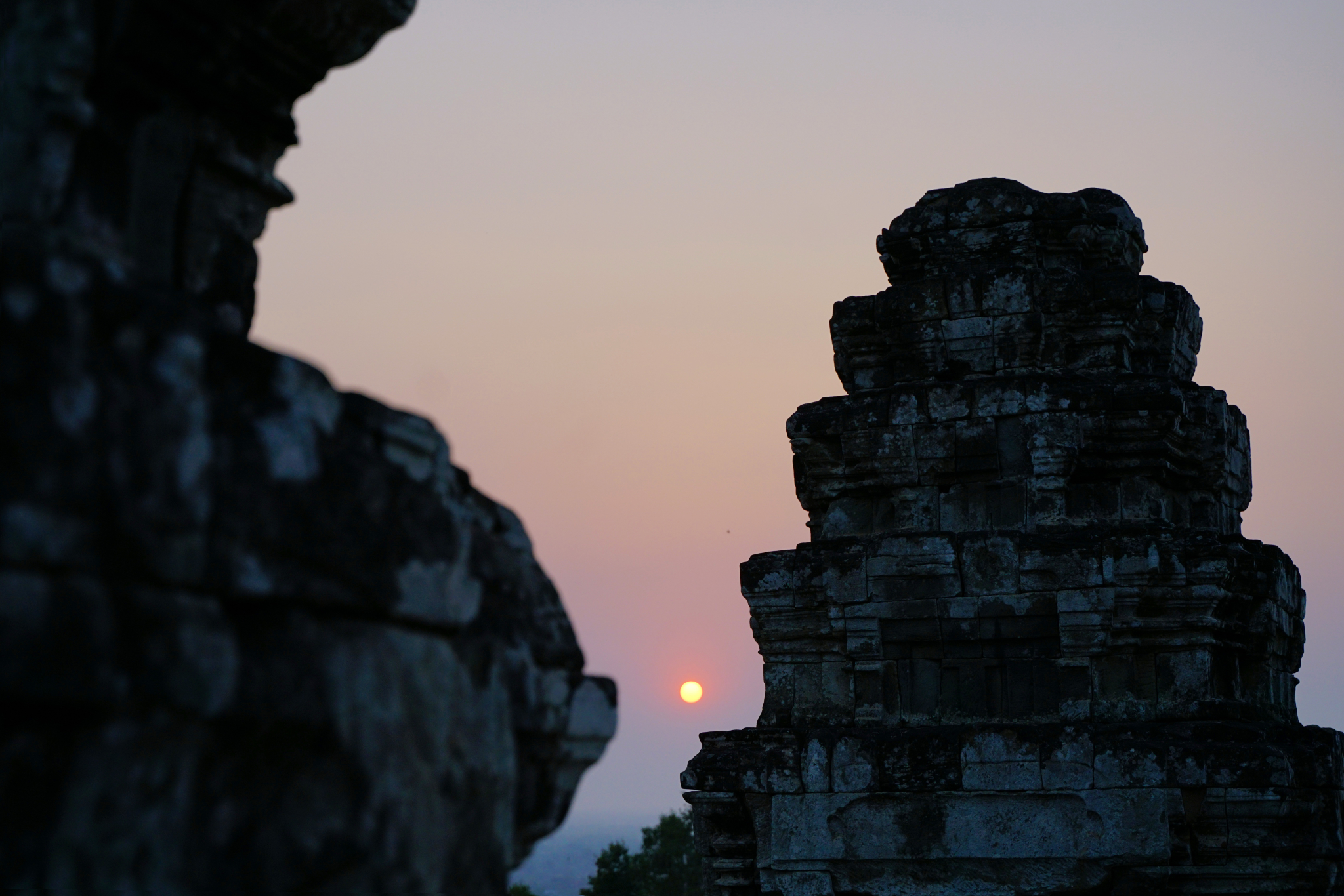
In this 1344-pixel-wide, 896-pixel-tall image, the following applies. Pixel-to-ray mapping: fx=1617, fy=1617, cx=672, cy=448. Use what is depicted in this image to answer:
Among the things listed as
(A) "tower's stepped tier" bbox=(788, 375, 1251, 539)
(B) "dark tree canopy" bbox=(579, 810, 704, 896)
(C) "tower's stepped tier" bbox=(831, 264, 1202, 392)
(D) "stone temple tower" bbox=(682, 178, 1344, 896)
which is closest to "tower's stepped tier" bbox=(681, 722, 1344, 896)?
(D) "stone temple tower" bbox=(682, 178, 1344, 896)

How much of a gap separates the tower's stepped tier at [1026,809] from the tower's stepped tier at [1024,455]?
1787mm

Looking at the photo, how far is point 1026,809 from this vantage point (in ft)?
35.9

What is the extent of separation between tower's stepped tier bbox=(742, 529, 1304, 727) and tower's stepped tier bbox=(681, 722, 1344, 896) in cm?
45

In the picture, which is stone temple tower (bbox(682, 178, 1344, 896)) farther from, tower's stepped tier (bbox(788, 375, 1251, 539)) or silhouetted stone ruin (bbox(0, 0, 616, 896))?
silhouetted stone ruin (bbox(0, 0, 616, 896))

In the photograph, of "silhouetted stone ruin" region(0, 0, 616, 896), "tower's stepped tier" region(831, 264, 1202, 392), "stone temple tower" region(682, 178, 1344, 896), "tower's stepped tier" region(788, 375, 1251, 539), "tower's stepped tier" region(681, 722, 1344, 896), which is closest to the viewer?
"silhouetted stone ruin" region(0, 0, 616, 896)

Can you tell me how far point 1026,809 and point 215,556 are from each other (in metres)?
9.24

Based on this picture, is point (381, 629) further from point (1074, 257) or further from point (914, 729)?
point (1074, 257)

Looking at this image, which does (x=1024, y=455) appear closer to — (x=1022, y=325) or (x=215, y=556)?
(x=1022, y=325)

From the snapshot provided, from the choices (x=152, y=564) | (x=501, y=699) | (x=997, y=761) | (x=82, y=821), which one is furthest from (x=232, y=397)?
(x=997, y=761)

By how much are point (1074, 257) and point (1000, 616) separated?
3133 mm

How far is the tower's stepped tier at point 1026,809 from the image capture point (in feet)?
34.7

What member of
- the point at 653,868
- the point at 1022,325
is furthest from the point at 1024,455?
the point at 653,868

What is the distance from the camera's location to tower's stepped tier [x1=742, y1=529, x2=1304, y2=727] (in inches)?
447

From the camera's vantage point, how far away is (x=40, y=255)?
234 cm
